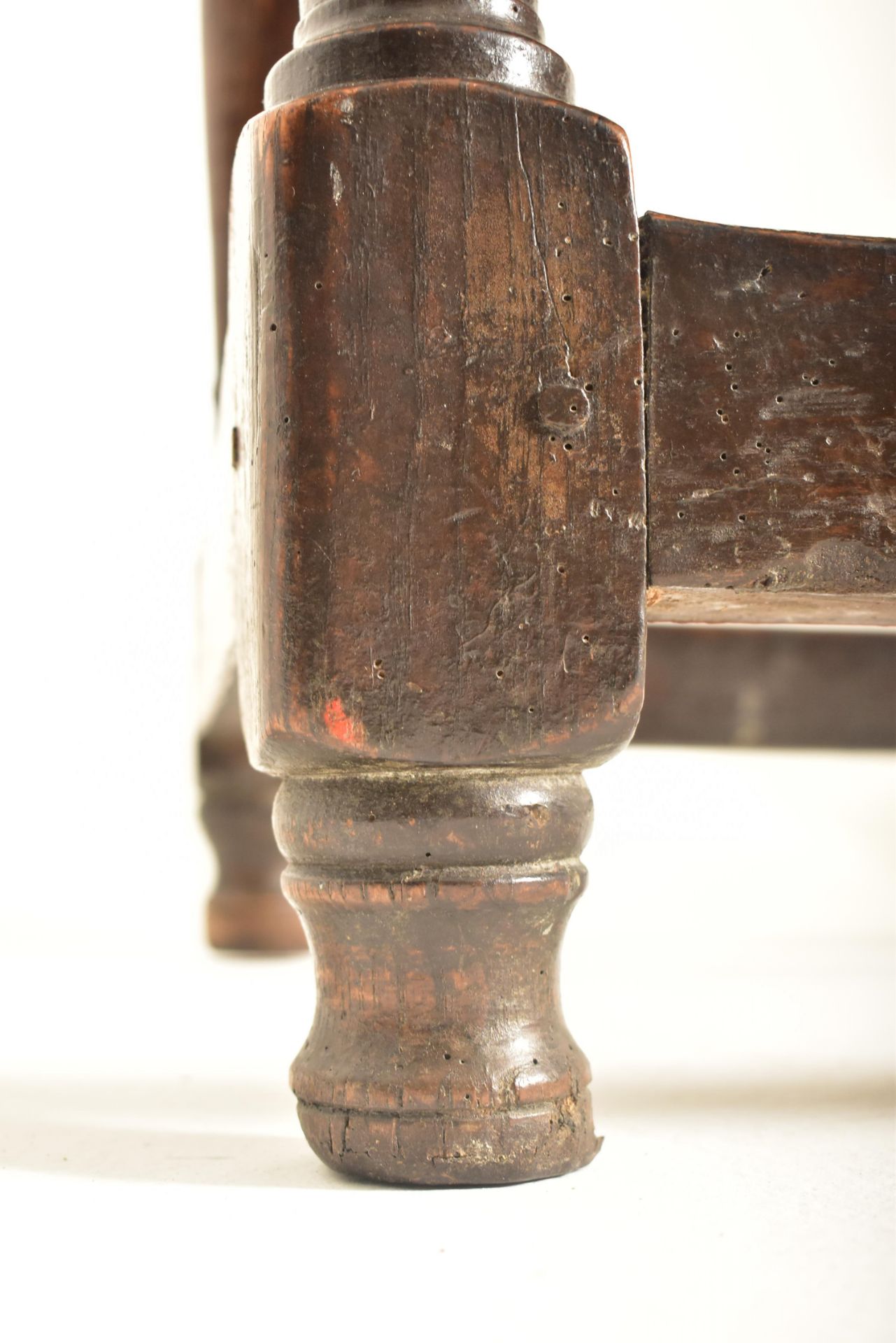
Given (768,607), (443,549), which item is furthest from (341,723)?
(768,607)

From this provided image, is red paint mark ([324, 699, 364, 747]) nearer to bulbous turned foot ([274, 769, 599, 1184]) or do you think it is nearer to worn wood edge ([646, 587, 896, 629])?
bulbous turned foot ([274, 769, 599, 1184])

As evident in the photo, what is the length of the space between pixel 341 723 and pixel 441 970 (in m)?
0.10

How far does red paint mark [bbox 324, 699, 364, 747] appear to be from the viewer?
1.62 ft

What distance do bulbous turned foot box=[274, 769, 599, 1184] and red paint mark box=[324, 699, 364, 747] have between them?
0.02 meters

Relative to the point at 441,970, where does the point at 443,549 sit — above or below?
above

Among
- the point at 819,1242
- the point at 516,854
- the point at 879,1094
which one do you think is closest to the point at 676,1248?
the point at 819,1242

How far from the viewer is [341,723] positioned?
0.49 meters

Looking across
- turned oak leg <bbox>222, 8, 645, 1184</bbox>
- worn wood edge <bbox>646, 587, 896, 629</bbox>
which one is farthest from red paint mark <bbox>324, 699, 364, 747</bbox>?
worn wood edge <bbox>646, 587, 896, 629</bbox>

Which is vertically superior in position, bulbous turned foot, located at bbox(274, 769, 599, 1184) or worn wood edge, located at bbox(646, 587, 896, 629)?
worn wood edge, located at bbox(646, 587, 896, 629)

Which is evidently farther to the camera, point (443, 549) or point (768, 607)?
point (768, 607)

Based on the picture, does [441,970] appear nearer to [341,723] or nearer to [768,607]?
[341,723]

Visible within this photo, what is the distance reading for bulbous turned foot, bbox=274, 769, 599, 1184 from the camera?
0.50 m

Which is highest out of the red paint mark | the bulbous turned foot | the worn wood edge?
the worn wood edge

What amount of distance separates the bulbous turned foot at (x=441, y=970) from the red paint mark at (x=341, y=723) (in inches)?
0.9
